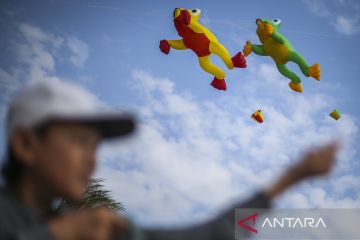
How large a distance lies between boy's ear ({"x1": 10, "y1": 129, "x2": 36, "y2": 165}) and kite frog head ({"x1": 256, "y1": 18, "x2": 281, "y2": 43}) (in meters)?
6.20

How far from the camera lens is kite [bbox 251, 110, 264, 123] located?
8.17m

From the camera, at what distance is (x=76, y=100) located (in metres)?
1.02

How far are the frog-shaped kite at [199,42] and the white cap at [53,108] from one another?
6129mm

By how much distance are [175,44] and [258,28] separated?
148 cm

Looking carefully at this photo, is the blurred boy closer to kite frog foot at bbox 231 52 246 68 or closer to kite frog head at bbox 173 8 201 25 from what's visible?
kite frog head at bbox 173 8 201 25

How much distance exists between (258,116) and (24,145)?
24.4ft

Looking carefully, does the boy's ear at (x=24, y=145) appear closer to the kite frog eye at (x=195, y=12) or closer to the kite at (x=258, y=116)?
the kite frog eye at (x=195, y=12)

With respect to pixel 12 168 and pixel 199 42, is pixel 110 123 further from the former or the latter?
pixel 199 42

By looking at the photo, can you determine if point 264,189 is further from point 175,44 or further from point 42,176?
point 175,44

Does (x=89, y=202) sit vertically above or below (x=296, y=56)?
below

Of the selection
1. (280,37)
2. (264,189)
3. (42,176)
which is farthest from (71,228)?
(280,37)

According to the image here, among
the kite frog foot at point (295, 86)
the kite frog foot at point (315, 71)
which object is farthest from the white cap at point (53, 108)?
the kite frog foot at point (295, 86)

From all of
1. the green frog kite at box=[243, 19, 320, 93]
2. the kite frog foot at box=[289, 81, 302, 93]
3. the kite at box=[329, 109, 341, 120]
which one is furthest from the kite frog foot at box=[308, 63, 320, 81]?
the kite at box=[329, 109, 341, 120]

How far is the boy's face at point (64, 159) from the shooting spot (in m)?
1.01
